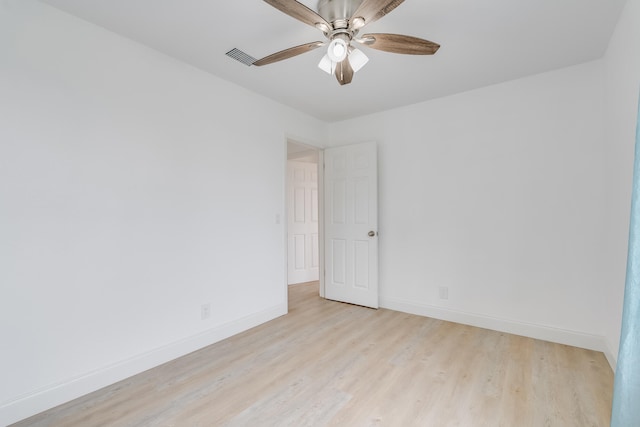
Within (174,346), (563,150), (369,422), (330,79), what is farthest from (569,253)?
(174,346)

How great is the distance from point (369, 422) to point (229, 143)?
2.52 m

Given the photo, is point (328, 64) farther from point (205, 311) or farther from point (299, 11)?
point (205, 311)

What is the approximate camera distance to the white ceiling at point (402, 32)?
5.87 ft

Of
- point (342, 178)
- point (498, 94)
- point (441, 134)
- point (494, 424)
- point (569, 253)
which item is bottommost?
point (494, 424)

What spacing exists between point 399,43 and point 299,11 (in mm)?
627

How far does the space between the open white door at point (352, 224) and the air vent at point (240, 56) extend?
5.60 feet

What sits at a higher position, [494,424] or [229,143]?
[229,143]

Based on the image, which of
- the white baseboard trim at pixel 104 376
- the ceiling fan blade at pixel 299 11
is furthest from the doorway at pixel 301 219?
the ceiling fan blade at pixel 299 11

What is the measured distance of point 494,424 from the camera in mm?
1591

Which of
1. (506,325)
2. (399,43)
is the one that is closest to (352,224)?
(506,325)

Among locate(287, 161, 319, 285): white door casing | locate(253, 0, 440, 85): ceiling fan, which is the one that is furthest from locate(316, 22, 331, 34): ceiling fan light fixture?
locate(287, 161, 319, 285): white door casing

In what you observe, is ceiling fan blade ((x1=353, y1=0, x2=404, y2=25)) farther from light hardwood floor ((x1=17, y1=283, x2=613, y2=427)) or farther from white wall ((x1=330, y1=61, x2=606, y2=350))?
light hardwood floor ((x1=17, y1=283, x2=613, y2=427))

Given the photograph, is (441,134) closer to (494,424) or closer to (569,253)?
(569,253)

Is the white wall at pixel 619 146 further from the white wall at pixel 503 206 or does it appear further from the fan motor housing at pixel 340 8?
the fan motor housing at pixel 340 8
